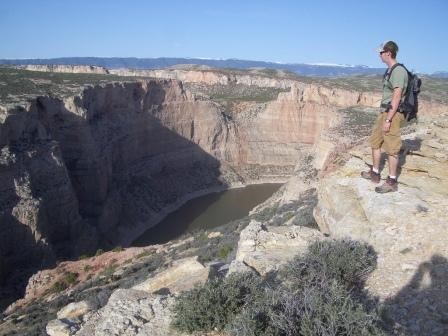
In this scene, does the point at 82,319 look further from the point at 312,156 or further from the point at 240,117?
the point at 240,117

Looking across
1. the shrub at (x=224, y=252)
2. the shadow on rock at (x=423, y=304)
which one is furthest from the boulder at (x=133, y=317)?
the shrub at (x=224, y=252)

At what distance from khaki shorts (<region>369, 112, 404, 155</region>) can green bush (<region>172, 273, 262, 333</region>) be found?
3.54 metres

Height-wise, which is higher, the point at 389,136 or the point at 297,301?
the point at 389,136

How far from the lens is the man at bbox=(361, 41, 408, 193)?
7230 millimetres

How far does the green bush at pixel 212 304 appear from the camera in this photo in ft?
17.6

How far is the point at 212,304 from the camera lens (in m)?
5.43

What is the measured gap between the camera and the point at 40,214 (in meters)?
22.9

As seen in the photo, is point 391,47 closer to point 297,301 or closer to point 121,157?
point 297,301

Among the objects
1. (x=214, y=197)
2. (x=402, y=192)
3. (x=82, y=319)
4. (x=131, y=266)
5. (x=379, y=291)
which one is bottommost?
(x=214, y=197)

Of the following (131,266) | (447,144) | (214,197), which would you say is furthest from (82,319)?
(214,197)

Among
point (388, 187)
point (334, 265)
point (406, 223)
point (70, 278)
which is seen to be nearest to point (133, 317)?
point (334, 265)

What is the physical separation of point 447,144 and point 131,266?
13092 millimetres

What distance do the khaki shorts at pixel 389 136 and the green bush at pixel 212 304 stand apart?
3543mm

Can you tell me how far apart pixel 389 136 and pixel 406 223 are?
4.86ft
